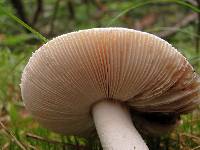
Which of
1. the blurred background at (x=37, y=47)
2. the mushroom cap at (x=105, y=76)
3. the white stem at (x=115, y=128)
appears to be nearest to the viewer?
the mushroom cap at (x=105, y=76)

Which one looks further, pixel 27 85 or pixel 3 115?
pixel 3 115

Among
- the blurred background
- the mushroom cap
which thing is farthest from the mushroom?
the blurred background

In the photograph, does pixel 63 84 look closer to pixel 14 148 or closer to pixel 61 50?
pixel 61 50

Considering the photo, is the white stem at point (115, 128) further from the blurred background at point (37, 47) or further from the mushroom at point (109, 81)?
the blurred background at point (37, 47)

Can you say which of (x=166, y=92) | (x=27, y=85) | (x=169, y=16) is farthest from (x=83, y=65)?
(x=169, y=16)

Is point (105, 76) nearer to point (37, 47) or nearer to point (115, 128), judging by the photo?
point (115, 128)

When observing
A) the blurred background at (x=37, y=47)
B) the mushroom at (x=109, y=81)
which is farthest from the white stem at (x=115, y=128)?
the blurred background at (x=37, y=47)

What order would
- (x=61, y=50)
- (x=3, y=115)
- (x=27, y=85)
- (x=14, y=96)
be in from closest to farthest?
(x=61, y=50), (x=27, y=85), (x=3, y=115), (x=14, y=96)
